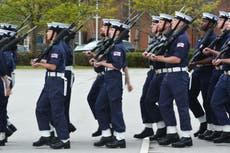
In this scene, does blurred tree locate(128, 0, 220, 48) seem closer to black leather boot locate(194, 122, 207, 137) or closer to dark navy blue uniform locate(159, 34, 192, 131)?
black leather boot locate(194, 122, 207, 137)

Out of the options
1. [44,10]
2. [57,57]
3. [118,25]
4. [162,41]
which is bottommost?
[44,10]

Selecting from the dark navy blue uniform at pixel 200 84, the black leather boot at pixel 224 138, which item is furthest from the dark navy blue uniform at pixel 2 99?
the black leather boot at pixel 224 138

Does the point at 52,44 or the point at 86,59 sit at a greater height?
the point at 52,44

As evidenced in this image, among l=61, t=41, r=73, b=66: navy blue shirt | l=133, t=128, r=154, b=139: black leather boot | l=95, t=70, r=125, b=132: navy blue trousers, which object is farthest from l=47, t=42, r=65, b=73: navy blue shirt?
l=133, t=128, r=154, b=139: black leather boot

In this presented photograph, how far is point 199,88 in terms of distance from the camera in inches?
401

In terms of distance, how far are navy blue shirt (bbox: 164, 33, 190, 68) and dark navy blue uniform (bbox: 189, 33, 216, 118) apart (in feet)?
2.80

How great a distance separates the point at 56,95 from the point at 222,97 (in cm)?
258

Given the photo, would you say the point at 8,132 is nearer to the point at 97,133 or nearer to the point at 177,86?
the point at 97,133

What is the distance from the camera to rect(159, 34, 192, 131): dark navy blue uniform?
9.12 m

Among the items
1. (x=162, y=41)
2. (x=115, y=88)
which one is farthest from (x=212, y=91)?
(x=115, y=88)

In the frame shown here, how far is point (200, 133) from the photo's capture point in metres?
10.2

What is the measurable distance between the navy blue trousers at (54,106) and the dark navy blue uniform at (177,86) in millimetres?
1549

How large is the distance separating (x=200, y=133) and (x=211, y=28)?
181 centimetres

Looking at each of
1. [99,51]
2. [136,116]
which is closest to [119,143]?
[99,51]
